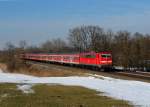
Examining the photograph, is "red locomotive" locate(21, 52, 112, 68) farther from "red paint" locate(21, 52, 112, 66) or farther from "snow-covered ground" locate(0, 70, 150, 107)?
"snow-covered ground" locate(0, 70, 150, 107)

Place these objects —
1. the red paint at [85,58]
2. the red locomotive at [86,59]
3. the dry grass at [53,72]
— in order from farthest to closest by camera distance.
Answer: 1. the red paint at [85,58]
2. the red locomotive at [86,59]
3. the dry grass at [53,72]

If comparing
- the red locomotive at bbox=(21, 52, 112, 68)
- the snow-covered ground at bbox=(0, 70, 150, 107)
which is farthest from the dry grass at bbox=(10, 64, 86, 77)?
the snow-covered ground at bbox=(0, 70, 150, 107)

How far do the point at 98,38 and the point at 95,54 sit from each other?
217ft

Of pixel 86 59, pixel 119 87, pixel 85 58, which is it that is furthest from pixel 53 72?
pixel 119 87

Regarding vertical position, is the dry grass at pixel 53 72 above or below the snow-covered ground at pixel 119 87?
above

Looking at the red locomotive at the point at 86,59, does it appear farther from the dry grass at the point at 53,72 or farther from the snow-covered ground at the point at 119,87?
the snow-covered ground at the point at 119,87

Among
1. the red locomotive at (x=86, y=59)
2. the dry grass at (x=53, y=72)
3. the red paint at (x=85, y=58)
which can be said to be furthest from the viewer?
the red paint at (x=85, y=58)

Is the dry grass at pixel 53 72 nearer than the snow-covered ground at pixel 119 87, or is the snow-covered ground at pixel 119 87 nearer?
the snow-covered ground at pixel 119 87

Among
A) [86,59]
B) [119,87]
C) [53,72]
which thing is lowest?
[119,87]

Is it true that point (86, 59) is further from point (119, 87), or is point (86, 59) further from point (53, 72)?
point (119, 87)

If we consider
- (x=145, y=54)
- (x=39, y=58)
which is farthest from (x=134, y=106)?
(x=39, y=58)

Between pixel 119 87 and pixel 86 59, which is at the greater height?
pixel 86 59

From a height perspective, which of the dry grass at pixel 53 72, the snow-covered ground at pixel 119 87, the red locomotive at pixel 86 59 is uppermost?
the red locomotive at pixel 86 59

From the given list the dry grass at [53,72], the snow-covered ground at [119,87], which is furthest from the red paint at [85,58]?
the snow-covered ground at [119,87]
